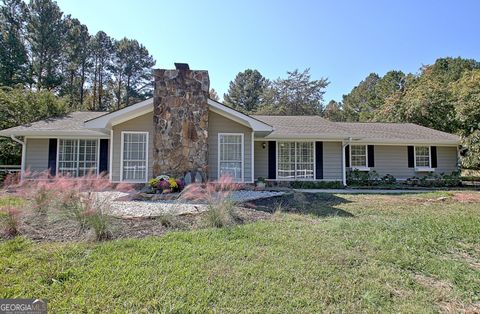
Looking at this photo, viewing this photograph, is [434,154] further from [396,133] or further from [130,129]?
[130,129]

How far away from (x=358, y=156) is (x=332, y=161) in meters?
2.61

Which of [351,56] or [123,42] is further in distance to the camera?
[123,42]

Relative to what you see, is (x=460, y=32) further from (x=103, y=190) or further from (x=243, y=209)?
(x=103, y=190)

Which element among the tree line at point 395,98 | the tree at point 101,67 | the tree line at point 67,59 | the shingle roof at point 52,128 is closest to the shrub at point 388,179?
the tree line at point 395,98

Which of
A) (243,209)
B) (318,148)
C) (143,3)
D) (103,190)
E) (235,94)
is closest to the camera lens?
(103,190)

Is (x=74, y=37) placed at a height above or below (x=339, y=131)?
above

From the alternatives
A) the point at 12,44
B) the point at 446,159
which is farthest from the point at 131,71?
the point at 446,159

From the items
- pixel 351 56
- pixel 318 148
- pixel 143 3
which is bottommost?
pixel 318 148

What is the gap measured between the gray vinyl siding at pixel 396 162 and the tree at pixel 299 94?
22594 mm

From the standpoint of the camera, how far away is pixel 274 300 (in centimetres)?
288

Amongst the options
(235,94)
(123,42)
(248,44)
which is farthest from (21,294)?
(235,94)

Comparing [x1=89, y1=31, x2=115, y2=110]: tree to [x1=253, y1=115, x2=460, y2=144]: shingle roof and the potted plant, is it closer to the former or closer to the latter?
[x1=253, y1=115, x2=460, y2=144]: shingle roof

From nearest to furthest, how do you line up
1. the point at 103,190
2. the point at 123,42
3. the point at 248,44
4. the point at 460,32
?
1. the point at 103,190
2. the point at 460,32
3. the point at 248,44
4. the point at 123,42

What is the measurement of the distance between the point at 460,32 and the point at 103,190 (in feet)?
61.6
